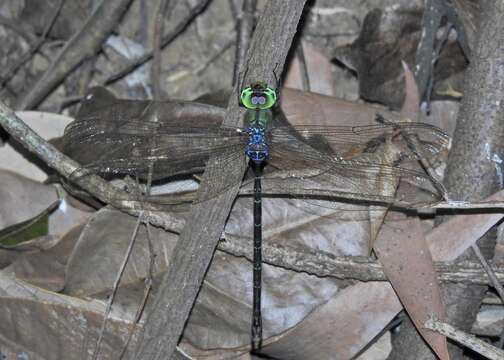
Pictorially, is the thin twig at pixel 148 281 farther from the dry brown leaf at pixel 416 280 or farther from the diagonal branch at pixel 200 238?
the dry brown leaf at pixel 416 280

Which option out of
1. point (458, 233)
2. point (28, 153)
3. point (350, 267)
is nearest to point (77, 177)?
point (28, 153)

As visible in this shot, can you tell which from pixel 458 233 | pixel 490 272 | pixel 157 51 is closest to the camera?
pixel 490 272

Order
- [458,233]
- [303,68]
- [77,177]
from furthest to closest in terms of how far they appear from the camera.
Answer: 1. [303,68]
2. [77,177]
3. [458,233]

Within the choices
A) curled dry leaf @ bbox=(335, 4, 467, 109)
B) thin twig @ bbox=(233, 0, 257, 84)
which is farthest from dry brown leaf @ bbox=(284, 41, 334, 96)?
thin twig @ bbox=(233, 0, 257, 84)

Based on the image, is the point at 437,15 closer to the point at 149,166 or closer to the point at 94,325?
the point at 149,166

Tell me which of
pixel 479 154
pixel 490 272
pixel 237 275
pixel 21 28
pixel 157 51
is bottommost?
pixel 237 275

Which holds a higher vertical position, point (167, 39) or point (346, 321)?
point (167, 39)

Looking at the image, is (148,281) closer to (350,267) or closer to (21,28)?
(350,267)
